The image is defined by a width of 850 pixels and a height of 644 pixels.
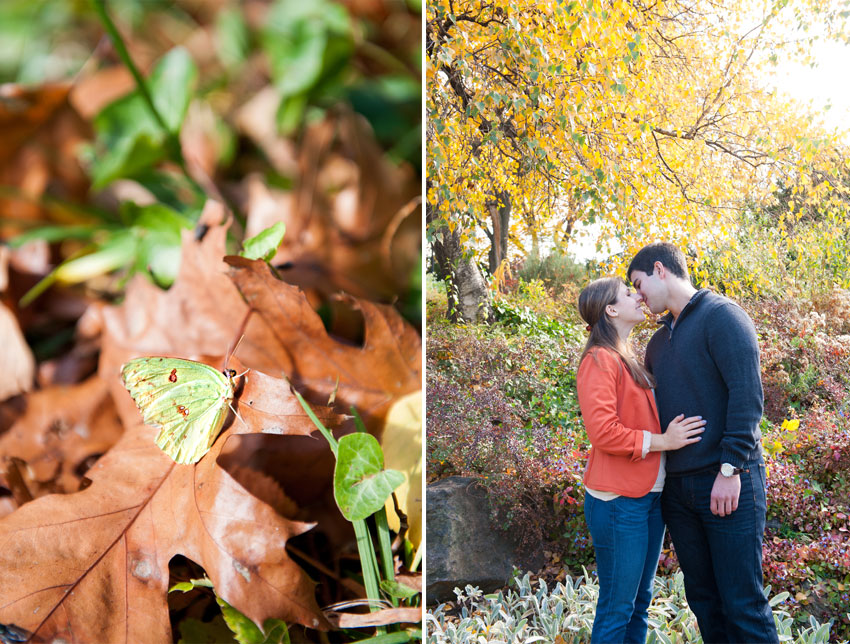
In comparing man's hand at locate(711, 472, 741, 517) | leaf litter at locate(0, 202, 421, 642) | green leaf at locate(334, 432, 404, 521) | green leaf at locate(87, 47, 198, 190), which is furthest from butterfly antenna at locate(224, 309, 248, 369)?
man's hand at locate(711, 472, 741, 517)

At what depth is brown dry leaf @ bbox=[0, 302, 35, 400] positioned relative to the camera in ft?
3.16

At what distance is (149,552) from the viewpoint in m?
0.83

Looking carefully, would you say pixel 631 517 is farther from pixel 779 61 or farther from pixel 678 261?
pixel 779 61

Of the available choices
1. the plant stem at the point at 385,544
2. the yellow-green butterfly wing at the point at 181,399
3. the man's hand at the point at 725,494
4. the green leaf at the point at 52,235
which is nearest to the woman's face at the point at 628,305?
the man's hand at the point at 725,494

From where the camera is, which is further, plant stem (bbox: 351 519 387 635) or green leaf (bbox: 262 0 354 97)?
green leaf (bbox: 262 0 354 97)

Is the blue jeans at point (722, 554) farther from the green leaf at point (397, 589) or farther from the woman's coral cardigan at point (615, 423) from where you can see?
the green leaf at point (397, 589)

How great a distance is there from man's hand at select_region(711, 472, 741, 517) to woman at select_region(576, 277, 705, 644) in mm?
81

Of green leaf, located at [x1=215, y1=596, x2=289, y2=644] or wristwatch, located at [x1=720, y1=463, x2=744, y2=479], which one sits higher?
wristwatch, located at [x1=720, y1=463, x2=744, y2=479]

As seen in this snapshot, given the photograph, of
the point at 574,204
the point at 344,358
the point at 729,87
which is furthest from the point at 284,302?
the point at 729,87

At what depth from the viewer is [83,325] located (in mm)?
1022

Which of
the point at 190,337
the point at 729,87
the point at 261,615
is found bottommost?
the point at 261,615

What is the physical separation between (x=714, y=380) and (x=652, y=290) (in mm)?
173

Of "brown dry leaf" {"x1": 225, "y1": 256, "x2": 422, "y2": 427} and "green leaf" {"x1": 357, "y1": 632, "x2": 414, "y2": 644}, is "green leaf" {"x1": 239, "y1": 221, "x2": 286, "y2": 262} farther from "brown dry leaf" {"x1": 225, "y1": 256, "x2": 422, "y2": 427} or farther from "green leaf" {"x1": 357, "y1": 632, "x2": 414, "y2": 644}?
"green leaf" {"x1": 357, "y1": 632, "x2": 414, "y2": 644}

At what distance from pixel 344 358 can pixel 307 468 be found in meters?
0.17
